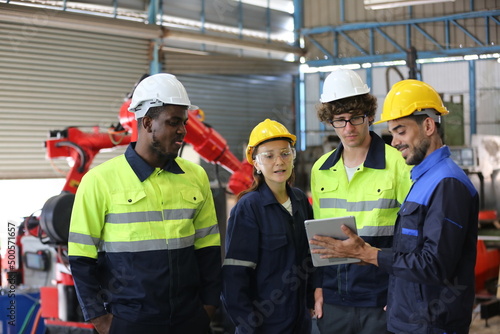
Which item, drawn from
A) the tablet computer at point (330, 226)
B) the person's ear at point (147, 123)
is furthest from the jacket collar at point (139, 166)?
the tablet computer at point (330, 226)

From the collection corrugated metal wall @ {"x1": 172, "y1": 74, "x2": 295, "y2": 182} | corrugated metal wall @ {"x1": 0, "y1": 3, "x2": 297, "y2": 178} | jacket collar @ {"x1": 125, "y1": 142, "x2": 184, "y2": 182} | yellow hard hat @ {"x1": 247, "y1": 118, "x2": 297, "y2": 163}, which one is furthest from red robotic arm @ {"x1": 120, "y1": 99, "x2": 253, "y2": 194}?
corrugated metal wall @ {"x1": 172, "y1": 74, "x2": 295, "y2": 182}

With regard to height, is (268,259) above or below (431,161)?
below

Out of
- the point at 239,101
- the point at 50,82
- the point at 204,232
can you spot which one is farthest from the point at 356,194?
the point at 239,101

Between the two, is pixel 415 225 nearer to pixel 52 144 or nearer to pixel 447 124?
pixel 52 144

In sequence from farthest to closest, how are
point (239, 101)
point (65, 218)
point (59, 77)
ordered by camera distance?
point (239, 101) < point (59, 77) < point (65, 218)

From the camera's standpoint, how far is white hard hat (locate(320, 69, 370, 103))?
3492mm

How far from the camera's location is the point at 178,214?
307 centimetres

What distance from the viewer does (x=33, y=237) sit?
618 cm

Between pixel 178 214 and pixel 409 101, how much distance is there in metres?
1.24

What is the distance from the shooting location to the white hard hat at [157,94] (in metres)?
3.07

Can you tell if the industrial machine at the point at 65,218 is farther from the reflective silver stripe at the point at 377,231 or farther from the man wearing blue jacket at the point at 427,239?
the man wearing blue jacket at the point at 427,239

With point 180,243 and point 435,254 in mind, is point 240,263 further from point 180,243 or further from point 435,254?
point 435,254

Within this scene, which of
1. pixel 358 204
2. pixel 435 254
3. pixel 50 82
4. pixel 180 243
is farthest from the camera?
pixel 50 82

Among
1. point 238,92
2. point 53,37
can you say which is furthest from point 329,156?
point 238,92
